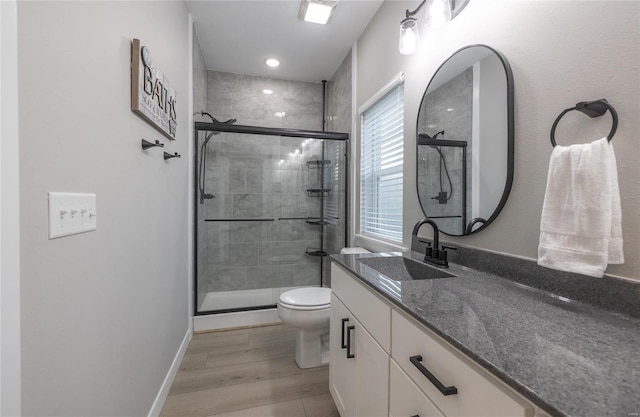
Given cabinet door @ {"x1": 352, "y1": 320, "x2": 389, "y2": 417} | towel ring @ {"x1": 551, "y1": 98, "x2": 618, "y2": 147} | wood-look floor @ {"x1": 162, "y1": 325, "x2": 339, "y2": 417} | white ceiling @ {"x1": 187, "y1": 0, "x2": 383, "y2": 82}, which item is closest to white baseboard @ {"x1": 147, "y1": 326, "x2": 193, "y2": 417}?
wood-look floor @ {"x1": 162, "y1": 325, "x2": 339, "y2": 417}

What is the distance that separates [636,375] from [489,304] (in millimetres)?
334

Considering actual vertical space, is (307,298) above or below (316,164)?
below

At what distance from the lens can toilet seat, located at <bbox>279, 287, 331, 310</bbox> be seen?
186cm

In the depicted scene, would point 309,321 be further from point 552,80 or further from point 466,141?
point 552,80

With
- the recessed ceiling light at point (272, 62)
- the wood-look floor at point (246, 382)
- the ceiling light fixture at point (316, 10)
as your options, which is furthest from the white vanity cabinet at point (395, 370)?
the recessed ceiling light at point (272, 62)

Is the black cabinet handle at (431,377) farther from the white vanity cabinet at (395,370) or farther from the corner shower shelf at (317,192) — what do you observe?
the corner shower shelf at (317,192)

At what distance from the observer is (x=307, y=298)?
2.03 meters

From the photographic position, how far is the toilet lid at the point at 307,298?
1891mm

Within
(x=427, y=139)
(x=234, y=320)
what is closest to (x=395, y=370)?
(x=427, y=139)

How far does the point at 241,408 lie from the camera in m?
1.53

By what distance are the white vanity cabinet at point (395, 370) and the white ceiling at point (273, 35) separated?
2.03 metres

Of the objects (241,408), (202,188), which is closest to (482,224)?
(241,408)

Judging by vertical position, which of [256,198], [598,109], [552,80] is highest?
[552,80]

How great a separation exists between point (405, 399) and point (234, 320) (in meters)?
2.13
